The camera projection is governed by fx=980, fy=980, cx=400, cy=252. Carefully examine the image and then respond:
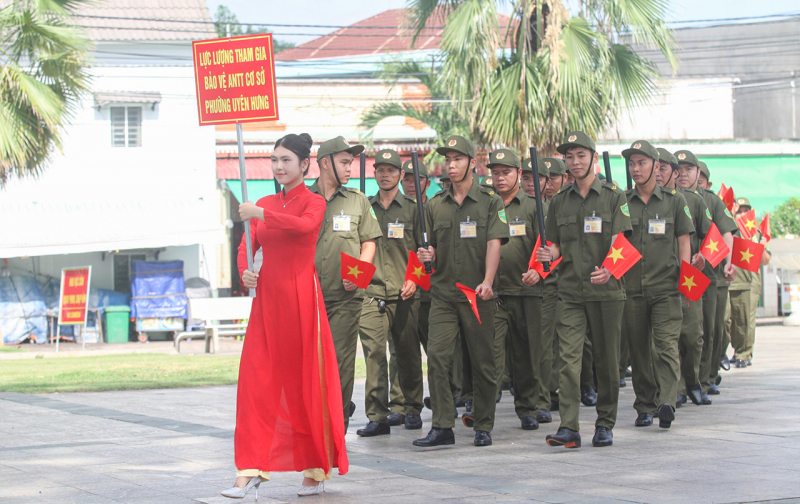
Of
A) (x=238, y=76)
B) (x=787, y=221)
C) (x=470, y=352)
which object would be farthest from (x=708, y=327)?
(x=787, y=221)

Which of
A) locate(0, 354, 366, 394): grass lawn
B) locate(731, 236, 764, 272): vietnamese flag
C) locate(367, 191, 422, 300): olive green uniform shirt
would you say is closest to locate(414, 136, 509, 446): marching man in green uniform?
locate(367, 191, 422, 300): olive green uniform shirt

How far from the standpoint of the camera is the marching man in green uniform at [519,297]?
849 cm

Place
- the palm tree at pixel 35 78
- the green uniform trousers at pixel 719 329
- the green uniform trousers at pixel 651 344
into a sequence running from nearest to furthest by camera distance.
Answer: the green uniform trousers at pixel 651 344
the green uniform trousers at pixel 719 329
the palm tree at pixel 35 78

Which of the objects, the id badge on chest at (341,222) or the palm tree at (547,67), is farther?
the palm tree at (547,67)


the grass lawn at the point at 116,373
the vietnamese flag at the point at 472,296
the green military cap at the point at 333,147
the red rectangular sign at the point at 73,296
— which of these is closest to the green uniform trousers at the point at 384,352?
the vietnamese flag at the point at 472,296

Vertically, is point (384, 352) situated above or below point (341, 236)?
below

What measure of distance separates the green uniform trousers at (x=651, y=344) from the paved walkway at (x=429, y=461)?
0.31 meters

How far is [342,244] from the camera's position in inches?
296

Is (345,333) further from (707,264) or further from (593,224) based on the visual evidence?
(707,264)

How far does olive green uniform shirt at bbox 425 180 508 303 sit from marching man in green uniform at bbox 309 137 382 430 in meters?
0.54

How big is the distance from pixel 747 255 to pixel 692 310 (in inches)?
73.2

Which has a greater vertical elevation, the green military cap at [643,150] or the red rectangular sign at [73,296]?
the green military cap at [643,150]

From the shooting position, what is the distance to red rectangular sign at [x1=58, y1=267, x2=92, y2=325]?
2052cm

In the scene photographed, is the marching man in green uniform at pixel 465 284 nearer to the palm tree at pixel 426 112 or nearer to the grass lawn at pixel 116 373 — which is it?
the grass lawn at pixel 116 373
